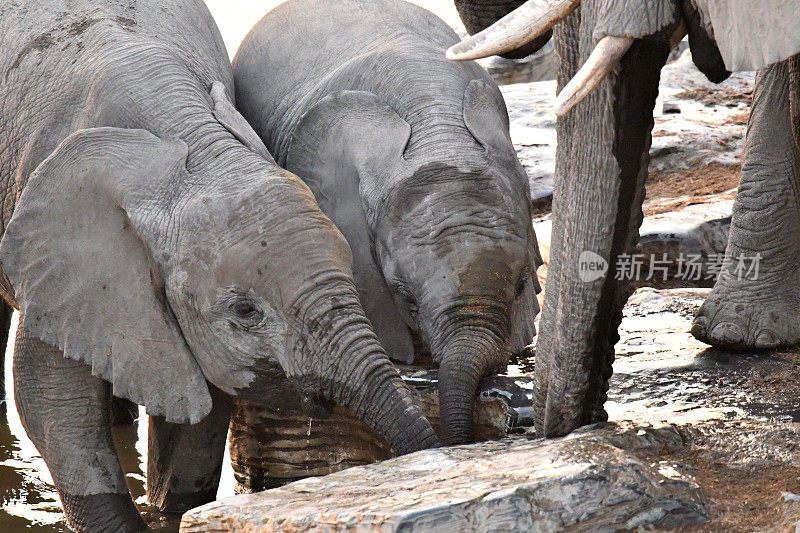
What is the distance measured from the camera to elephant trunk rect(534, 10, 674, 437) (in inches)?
104

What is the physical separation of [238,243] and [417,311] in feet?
2.27

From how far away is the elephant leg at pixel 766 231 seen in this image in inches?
158

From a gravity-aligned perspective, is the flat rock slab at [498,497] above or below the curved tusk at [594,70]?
below

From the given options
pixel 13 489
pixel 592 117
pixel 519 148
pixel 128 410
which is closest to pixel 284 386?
pixel 592 117

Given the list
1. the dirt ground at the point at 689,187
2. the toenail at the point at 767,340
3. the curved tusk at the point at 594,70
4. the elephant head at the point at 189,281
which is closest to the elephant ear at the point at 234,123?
the elephant head at the point at 189,281

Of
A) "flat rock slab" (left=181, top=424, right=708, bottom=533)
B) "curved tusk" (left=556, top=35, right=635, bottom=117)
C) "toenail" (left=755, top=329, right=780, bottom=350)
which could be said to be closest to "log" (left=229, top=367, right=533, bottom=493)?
"flat rock slab" (left=181, top=424, right=708, bottom=533)

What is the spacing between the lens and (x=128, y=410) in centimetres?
509

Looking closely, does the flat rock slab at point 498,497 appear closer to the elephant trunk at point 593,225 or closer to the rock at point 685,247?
the elephant trunk at point 593,225

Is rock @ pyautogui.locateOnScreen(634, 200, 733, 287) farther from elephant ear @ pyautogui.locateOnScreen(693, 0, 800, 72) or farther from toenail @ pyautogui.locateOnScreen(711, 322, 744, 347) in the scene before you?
elephant ear @ pyautogui.locateOnScreen(693, 0, 800, 72)

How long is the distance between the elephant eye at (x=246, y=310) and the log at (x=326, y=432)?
1.44 feet

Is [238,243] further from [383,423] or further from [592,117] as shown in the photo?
[592,117]

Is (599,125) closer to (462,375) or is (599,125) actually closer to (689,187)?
(462,375)

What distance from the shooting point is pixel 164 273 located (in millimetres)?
3133

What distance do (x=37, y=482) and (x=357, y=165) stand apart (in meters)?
1.73
